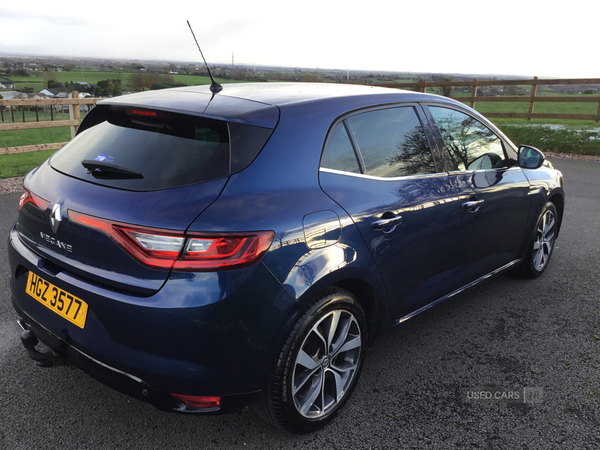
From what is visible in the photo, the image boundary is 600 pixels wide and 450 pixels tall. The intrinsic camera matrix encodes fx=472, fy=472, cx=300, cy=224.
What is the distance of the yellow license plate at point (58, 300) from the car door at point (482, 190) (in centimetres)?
231

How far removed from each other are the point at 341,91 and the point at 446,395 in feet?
6.24

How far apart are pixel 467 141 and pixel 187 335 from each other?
2496 millimetres

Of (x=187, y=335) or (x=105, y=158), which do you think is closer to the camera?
(x=187, y=335)

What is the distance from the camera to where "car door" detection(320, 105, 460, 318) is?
245 cm

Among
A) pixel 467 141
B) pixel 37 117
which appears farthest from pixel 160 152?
pixel 37 117

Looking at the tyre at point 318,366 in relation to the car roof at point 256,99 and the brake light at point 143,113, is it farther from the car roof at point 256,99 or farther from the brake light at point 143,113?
the brake light at point 143,113

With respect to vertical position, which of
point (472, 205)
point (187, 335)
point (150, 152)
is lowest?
point (187, 335)

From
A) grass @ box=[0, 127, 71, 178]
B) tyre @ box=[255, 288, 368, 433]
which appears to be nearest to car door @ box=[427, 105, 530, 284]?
tyre @ box=[255, 288, 368, 433]

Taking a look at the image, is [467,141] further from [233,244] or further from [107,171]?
[107,171]

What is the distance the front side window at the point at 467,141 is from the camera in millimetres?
3240

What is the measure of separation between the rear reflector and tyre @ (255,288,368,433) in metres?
0.23

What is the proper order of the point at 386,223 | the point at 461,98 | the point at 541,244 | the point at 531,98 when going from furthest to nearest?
the point at 461,98
the point at 531,98
the point at 541,244
the point at 386,223

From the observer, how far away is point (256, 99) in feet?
8.17

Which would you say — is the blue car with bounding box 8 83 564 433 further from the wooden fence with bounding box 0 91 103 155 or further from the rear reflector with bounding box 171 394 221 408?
the wooden fence with bounding box 0 91 103 155
